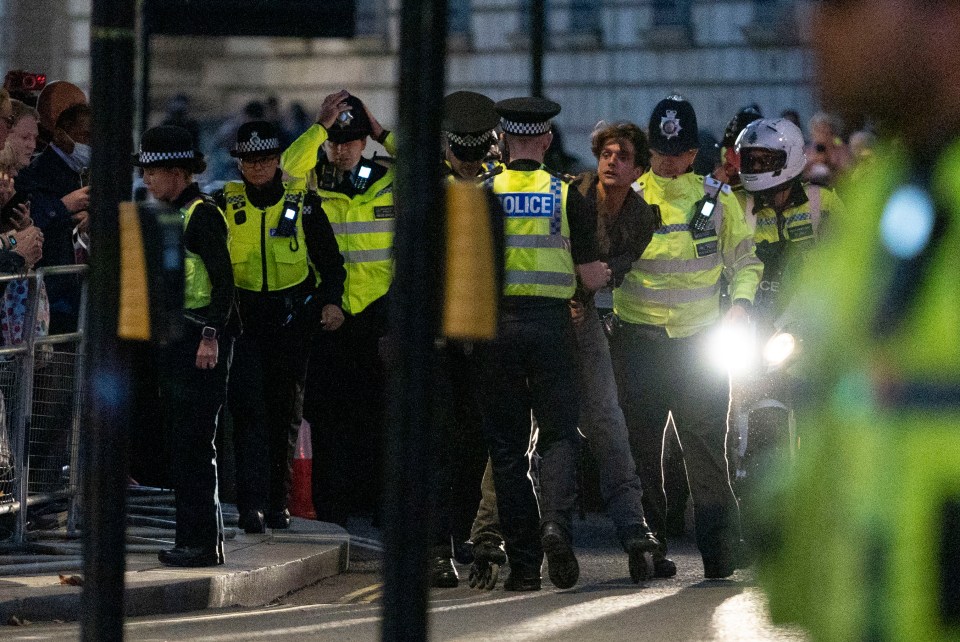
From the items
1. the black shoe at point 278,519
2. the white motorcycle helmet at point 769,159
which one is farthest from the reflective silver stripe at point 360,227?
the white motorcycle helmet at point 769,159

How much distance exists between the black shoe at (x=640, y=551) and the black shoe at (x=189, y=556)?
183 centimetres

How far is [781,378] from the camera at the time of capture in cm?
991

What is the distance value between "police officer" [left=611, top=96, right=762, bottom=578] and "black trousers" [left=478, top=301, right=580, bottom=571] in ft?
2.63

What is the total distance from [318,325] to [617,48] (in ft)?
75.3

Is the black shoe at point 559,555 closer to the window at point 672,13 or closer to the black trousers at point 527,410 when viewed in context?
the black trousers at point 527,410

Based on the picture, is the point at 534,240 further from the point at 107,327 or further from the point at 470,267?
the point at 470,267

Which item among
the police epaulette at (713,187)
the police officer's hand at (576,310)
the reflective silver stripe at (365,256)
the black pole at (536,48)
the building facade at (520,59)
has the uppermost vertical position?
the building facade at (520,59)

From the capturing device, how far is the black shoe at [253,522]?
9.78m

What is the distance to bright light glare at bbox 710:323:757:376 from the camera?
366 inches

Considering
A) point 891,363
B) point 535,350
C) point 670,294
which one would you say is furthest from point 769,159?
point 891,363

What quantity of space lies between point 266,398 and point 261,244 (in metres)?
0.84

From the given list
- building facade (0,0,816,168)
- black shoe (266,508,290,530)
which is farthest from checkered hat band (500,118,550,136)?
building facade (0,0,816,168)

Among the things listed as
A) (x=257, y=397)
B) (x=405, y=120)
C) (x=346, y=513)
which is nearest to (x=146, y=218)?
(x=405, y=120)

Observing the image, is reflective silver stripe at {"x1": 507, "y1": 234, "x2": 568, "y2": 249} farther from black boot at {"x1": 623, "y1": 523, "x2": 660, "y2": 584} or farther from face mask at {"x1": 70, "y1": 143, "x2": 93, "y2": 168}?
face mask at {"x1": 70, "y1": 143, "x2": 93, "y2": 168}
